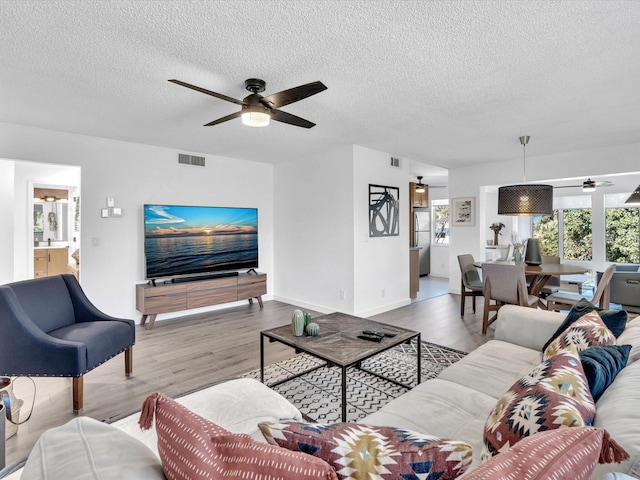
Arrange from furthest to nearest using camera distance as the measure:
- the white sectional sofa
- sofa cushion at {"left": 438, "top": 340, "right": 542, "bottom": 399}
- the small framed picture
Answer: the small framed picture, sofa cushion at {"left": 438, "top": 340, "right": 542, "bottom": 399}, the white sectional sofa

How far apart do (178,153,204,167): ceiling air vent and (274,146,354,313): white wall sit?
1335 millimetres

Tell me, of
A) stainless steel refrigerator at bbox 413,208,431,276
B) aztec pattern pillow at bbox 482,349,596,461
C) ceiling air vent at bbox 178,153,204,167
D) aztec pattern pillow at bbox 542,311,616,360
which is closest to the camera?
aztec pattern pillow at bbox 482,349,596,461

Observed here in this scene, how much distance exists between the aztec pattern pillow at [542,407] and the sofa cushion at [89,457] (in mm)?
928

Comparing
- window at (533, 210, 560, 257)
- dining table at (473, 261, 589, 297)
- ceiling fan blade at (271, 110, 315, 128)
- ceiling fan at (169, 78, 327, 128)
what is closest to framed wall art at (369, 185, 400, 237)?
dining table at (473, 261, 589, 297)

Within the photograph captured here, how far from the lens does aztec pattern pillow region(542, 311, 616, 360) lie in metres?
1.53

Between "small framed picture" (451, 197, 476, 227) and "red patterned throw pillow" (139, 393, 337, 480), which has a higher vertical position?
"small framed picture" (451, 197, 476, 227)

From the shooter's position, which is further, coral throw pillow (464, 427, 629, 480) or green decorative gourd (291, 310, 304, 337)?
green decorative gourd (291, 310, 304, 337)

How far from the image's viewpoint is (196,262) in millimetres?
4867

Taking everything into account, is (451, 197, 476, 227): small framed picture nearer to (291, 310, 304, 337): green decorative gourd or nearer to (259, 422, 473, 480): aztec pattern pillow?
(291, 310, 304, 337): green decorative gourd

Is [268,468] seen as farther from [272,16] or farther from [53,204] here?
[53,204]

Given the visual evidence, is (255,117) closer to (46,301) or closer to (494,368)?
(46,301)

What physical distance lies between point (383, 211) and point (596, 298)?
8.80ft

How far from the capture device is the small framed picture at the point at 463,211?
6.07 m

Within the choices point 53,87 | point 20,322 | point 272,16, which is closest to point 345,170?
point 272,16
